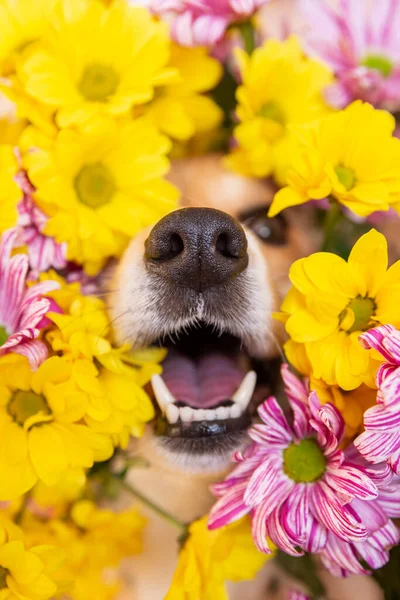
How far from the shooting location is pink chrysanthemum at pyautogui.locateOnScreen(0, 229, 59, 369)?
2.14 ft

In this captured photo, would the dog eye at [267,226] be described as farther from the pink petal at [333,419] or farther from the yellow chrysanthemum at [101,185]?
the pink petal at [333,419]

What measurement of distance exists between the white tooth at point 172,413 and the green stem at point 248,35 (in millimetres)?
571

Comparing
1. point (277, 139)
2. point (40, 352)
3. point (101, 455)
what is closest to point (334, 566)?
point (101, 455)

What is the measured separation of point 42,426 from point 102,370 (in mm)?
87

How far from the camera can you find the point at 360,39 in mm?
1057

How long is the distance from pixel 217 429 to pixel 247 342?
0.13 metres

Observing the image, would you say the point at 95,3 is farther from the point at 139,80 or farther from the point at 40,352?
the point at 40,352

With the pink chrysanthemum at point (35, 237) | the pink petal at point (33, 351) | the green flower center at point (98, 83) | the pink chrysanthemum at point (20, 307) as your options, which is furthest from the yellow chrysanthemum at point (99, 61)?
the pink petal at point (33, 351)

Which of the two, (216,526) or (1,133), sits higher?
(1,133)

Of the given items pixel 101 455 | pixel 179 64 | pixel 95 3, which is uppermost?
pixel 95 3

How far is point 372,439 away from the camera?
23.3 inches

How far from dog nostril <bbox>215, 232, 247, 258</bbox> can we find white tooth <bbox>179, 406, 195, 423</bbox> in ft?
0.72

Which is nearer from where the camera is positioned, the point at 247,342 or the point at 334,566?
the point at 334,566

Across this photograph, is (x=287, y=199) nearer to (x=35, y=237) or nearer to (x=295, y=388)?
(x=295, y=388)
